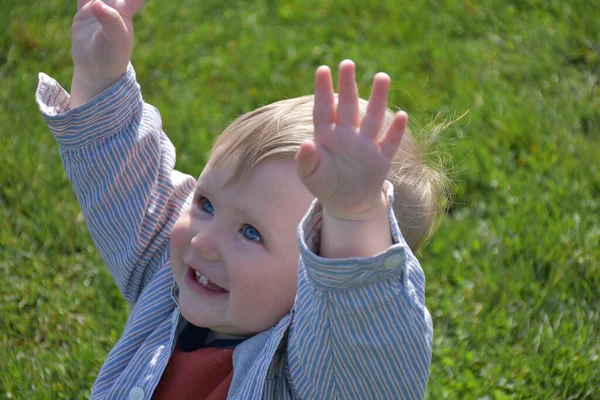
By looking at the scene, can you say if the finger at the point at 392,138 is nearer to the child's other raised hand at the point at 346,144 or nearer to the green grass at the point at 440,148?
the child's other raised hand at the point at 346,144

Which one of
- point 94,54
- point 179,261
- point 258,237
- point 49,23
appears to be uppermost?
point 94,54

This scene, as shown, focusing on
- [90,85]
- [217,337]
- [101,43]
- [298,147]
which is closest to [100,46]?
[101,43]

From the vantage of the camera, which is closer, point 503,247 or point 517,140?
point 503,247

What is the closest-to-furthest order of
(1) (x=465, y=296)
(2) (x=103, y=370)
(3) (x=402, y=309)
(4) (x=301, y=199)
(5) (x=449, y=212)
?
(3) (x=402, y=309) < (4) (x=301, y=199) < (2) (x=103, y=370) < (1) (x=465, y=296) < (5) (x=449, y=212)

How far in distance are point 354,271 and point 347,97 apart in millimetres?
320

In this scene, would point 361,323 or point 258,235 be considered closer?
point 361,323

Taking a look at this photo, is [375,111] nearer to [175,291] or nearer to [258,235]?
[258,235]

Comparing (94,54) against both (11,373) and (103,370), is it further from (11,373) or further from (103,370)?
(11,373)

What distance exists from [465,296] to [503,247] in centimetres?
28

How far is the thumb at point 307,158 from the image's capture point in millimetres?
1600

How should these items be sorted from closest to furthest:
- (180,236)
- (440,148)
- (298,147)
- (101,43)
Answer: (298,147) → (180,236) → (101,43) → (440,148)

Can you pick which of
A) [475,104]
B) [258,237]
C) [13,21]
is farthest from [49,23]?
[258,237]

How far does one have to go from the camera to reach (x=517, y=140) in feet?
12.4

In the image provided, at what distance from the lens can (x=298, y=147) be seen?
Result: 6.45 feet
